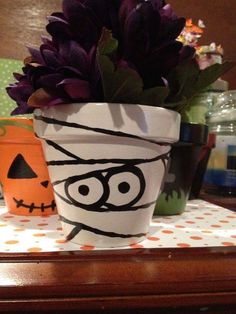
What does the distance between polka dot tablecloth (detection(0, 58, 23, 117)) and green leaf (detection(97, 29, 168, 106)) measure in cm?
41

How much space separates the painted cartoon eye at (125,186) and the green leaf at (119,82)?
6cm

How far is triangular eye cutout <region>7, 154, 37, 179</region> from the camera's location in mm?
437

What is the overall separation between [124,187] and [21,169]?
17 cm

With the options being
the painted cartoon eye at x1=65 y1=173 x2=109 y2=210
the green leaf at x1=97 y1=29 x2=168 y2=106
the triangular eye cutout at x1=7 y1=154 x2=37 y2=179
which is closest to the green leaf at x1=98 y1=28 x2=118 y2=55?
the green leaf at x1=97 y1=29 x2=168 y2=106

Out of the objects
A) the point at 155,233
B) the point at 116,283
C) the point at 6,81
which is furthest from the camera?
the point at 6,81

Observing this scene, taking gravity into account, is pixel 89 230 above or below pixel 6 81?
below

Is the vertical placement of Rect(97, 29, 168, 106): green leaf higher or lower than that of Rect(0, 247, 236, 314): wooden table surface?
higher

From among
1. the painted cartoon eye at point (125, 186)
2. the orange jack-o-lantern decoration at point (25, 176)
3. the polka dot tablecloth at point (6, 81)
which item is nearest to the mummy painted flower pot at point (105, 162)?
the painted cartoon eye at point (125, 186)

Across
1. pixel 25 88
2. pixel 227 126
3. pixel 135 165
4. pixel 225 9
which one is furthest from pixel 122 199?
pixel 225 9

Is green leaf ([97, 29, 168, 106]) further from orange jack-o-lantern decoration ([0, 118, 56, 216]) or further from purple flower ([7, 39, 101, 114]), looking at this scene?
orange jack-o-lantern decoration ([0, 118, 56, 216])

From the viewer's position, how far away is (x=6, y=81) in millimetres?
671

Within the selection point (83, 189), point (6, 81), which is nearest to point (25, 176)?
point (83, 189)

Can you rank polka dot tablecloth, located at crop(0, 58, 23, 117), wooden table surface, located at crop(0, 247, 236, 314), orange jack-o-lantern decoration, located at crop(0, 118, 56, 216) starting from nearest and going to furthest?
wooden table surface, located at crop(0, 247, 236, 314) → orange jack-o-lantern decoration, located at crop(0, 118, 56, 216) → polka dot tablecloth, located at crop(0, 58, 23, 117)

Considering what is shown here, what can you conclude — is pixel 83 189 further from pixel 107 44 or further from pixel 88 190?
pixel 107 44
